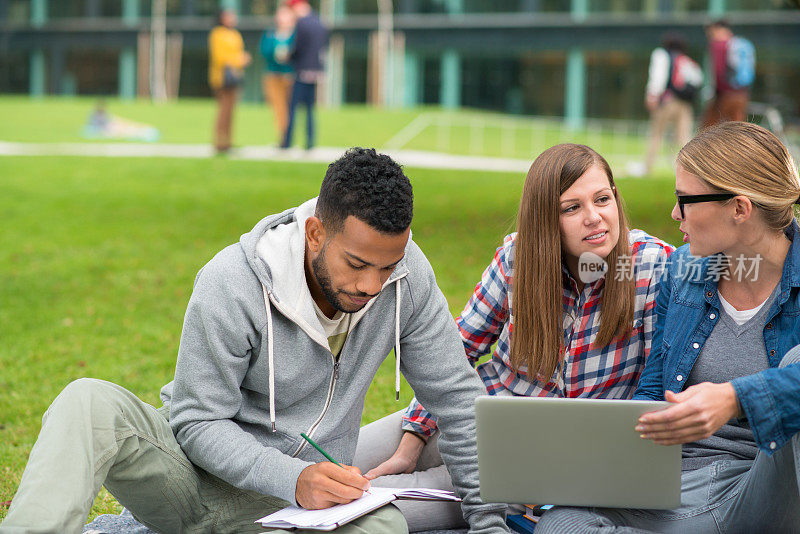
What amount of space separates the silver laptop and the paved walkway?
10904 mm

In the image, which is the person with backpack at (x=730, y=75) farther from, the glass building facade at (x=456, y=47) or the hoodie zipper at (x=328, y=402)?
the glass building facade at (x=456, y=47)

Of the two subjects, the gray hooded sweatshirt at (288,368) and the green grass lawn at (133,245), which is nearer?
the gray hooded sweatshirt at (288,368)

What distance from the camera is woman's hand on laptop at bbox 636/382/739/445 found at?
2.54 meters

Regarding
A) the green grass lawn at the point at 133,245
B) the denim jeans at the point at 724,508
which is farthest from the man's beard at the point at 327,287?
the green grass lawn at the point at 133,245

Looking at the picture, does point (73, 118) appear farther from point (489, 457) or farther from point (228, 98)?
point (489, 457)

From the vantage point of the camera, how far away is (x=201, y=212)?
10.3m

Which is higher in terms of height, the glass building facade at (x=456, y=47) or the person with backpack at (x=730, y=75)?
the glass building facade at (x=456, y=47)

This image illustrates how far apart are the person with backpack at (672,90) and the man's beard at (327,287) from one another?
11.2 meters

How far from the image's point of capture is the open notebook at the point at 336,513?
268 cm

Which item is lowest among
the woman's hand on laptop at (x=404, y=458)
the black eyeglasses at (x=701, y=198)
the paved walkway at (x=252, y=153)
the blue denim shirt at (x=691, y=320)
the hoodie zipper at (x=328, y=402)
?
the woman's hand on laptop at (x=404, y=458)

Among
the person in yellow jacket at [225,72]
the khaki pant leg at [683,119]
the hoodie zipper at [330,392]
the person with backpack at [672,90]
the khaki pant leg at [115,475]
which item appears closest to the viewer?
the khaki pant leg at [115,475]

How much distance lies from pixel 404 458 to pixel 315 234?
117 centimetres

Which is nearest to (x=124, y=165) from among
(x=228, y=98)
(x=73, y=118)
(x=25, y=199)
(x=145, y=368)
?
(x=228, y=98)

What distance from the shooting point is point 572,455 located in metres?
2.77
